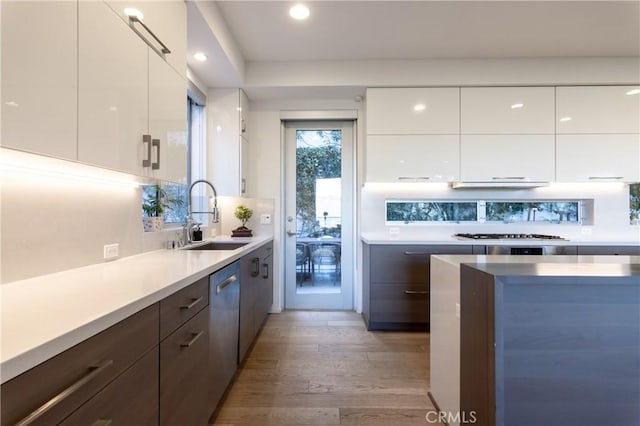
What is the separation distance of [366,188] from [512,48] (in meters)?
1.88

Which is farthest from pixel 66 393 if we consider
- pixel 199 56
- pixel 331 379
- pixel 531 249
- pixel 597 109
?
pixel 597 109

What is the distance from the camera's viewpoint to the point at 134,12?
1316 millimetres

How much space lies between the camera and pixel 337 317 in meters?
3.22

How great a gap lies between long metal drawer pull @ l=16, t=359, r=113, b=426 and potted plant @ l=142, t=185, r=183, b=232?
1275 millimetres

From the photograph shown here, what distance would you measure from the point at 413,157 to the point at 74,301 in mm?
2803

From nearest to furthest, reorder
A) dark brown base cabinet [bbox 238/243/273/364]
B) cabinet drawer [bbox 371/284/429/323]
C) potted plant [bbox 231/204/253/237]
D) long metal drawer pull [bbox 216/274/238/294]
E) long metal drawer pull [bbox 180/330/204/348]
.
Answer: long metal drawer pull [bbox 180/330/204/348]
long metal drawer pull [bbox 216/274/238/294]
dark brown base cabinet [bbox 238/243/273/364]
cabinet drawer [bbox 371/284/429/323]
potted plant [bbox 231/204/253/237]

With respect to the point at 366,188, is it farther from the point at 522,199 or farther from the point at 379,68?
the point at 522,199

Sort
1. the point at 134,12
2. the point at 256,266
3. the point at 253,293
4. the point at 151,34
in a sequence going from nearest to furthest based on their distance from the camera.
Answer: the point at 134,12 → the point at 151,34 → the point at 253,293 → the point at 256,266

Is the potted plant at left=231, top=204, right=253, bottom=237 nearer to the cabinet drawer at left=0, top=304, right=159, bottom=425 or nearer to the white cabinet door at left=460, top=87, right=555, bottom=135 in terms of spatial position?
the cabinet drawer at left=0, top=304, right=159, bottom=425

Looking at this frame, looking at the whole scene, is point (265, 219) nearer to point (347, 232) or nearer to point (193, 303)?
point (347, 232)

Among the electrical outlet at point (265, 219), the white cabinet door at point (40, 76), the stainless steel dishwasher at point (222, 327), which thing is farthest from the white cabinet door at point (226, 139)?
the white cabinet door at point (40, 76)

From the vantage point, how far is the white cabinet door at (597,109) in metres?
2.90

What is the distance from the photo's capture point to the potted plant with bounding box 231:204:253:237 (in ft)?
9.92

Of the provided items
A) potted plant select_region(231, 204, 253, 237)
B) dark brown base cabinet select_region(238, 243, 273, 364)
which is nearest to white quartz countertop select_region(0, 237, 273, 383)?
dark brown base cabinet select_region(238, 243, 273, 364)
